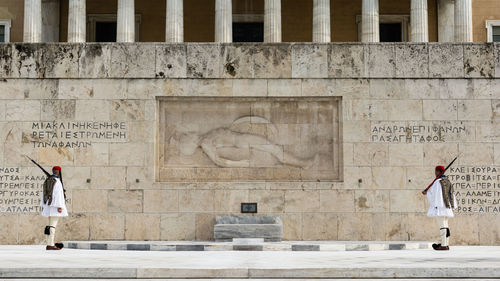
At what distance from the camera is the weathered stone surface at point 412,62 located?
77.0ft

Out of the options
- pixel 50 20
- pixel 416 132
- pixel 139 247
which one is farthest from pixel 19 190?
pixel 50 20

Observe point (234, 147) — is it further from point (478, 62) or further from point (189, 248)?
point (478, 62)

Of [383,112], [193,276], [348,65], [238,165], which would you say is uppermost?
[348,65]

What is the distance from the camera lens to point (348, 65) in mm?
23500

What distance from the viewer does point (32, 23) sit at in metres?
27.6

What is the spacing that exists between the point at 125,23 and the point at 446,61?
12.1 metres

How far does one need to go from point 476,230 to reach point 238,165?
26.4 ft

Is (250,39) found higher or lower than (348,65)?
higher

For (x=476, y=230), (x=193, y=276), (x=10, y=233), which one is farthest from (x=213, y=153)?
(x=193, y=276)

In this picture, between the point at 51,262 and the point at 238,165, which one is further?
the point at 238,165

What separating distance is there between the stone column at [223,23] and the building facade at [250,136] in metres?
2.69

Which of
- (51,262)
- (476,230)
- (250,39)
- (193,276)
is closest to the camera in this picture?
(193,276)

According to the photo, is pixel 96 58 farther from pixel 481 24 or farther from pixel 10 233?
pixel 481 24

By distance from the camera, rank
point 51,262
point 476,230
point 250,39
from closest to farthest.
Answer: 1. point 51,262
2. point 476,230
3. point 250,39
